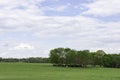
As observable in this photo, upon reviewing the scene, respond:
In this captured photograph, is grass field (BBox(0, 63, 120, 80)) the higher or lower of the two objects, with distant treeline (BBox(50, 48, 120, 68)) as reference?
lower

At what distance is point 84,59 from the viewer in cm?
16388

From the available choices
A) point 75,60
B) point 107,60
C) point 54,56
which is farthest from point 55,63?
point 107,60

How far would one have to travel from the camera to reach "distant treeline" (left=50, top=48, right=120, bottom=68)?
541 feet

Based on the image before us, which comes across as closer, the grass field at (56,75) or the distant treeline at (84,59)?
the grass field at (56,75)

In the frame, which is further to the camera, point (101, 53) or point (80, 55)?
point (101, 53)

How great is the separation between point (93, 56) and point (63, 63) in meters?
15.6

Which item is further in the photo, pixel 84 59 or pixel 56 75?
pixel 84 59

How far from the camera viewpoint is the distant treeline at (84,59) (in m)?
165

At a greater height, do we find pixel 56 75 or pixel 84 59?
pixel 84 59

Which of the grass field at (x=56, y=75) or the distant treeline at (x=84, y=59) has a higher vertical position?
the distant treeline at (x=84, y=59)

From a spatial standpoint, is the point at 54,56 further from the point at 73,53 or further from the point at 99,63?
the point at 99,63

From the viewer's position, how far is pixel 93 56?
17275cm

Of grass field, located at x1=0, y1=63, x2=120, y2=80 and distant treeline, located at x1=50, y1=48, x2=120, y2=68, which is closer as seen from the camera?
grass field, located at x1=0, y1=63, x2=120, y2=80

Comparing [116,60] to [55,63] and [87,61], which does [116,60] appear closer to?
[87,61]
